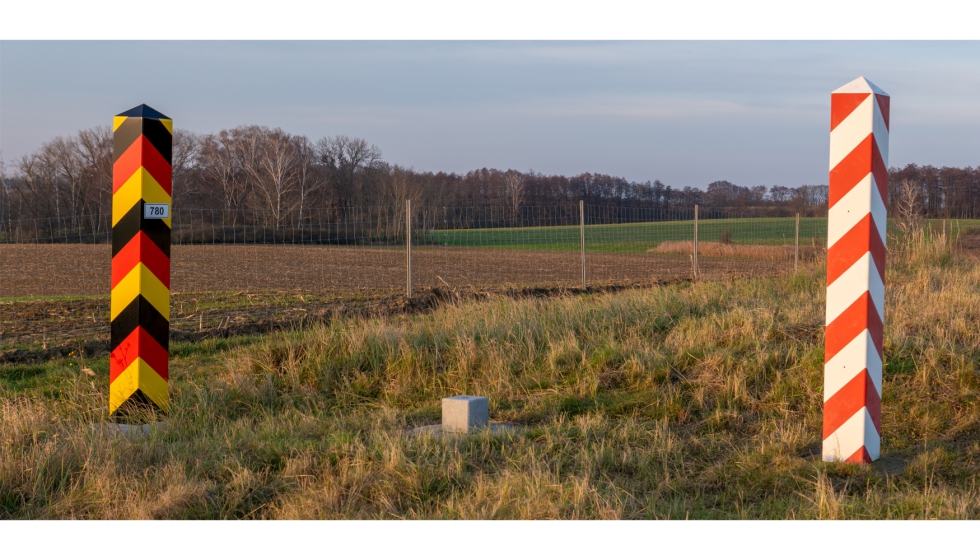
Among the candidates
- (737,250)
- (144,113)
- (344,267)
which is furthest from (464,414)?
(737,250)

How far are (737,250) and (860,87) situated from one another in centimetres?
2615

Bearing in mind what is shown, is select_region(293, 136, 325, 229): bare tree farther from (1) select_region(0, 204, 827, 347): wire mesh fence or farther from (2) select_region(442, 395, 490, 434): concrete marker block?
(2) select_region(442, 395, 490, 434): concrete marker block

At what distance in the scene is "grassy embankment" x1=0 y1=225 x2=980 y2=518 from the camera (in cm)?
336

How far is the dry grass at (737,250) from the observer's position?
26016 mm

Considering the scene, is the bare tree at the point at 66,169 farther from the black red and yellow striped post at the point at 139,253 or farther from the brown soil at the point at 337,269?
the black red and yellow striped post at the point at 139,253

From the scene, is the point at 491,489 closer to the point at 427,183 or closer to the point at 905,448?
the point at 905,448

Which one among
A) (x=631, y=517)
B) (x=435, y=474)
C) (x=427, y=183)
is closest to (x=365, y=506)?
(x=435, y=474)

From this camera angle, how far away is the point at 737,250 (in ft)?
94.1

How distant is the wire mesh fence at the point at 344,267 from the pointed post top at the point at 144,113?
15.0 ft

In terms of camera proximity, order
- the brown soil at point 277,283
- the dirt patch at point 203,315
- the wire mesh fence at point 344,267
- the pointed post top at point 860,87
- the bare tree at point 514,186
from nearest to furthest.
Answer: the pointed post top at point 860,87
the dirt patch at point 203,315
the brown soil at point 277,283
the wire mesh fence at point 344,267
the bare tree at point 514,186

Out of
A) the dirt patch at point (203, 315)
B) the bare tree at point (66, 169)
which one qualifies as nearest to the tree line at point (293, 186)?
the bare tree at point (66, 169)

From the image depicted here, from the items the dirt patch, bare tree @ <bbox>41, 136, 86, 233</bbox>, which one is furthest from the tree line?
the dirt patch

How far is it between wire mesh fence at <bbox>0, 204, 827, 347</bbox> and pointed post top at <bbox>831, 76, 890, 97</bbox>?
6.78 m

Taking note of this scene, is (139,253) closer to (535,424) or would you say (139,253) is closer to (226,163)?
(535,424)
